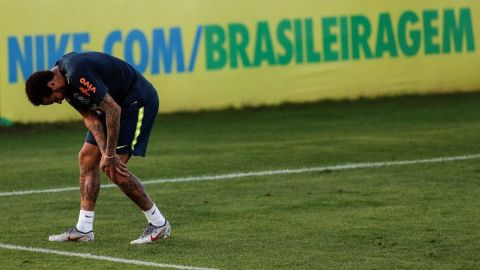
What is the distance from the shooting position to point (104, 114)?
10.3m

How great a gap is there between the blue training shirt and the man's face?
5 centimetres

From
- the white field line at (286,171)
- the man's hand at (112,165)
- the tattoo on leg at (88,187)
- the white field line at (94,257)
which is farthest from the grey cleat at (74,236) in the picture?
the white field line at (286,171)

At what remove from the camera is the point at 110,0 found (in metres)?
18.8

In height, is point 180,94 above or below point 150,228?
below

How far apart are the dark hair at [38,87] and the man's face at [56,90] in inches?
1.3

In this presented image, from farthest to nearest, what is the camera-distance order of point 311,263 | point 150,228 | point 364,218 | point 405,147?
point 405,147, point 364,218, point 150,228, point 311,263

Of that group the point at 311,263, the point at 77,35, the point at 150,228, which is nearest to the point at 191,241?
the point at 150,228

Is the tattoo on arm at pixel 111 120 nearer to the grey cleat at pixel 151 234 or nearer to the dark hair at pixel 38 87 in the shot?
the dark hair at pixel 38 87

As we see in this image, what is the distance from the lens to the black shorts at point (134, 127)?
10492 mm

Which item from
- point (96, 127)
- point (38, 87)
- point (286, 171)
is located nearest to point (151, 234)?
point (96, 127)

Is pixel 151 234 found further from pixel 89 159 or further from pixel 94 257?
pixel 89 159

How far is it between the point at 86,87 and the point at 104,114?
44cm

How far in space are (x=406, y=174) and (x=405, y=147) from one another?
1994 mm

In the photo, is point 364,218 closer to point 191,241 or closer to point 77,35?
point 191,241
